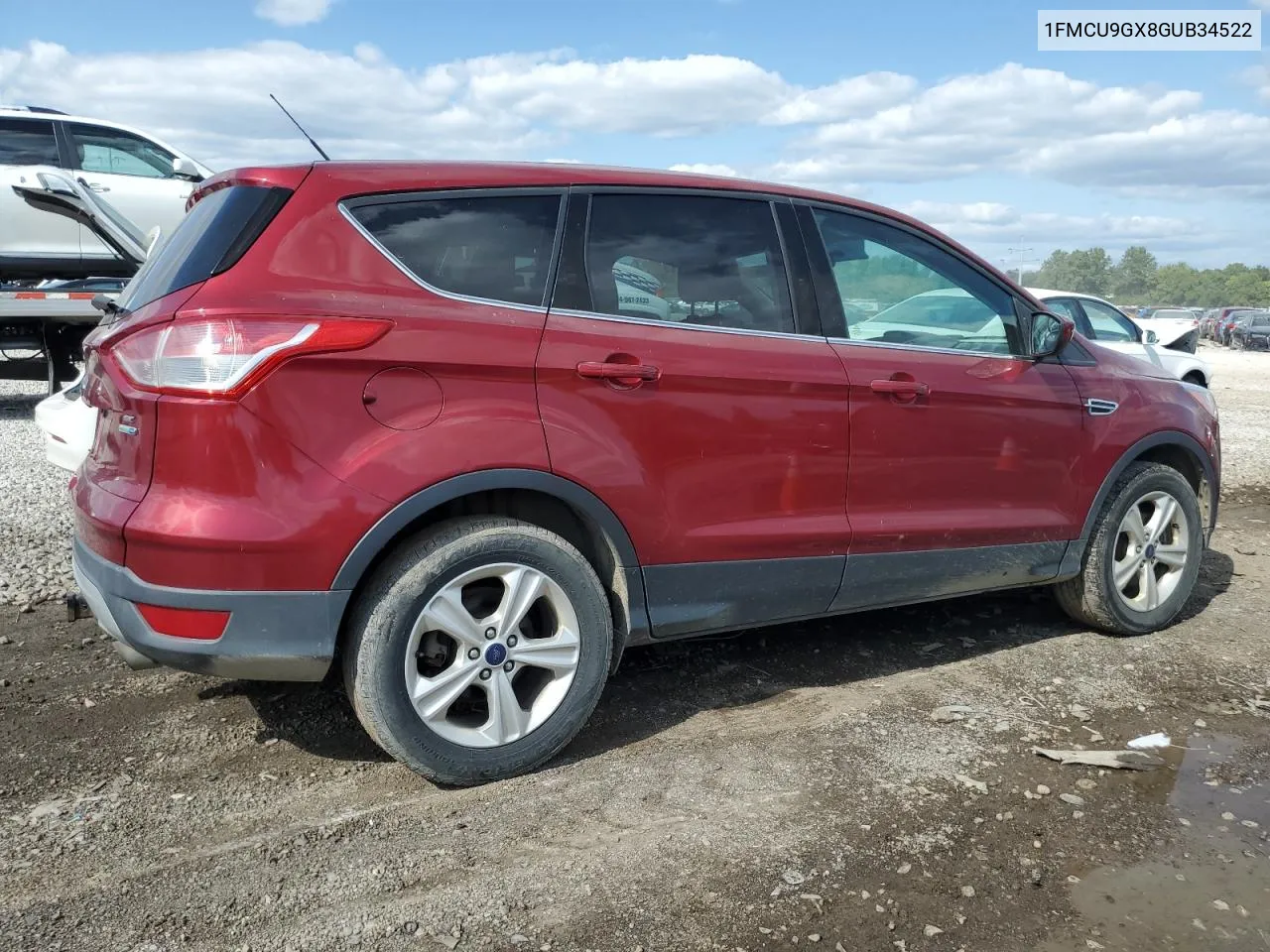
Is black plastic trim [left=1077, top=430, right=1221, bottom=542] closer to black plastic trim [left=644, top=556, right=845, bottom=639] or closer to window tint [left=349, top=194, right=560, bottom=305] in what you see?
black plastic trim [left=644, top=556, right=845, bottom=639]

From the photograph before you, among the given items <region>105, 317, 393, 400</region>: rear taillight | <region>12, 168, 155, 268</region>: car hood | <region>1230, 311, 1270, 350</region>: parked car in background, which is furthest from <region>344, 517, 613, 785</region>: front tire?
<region>1230, 311, 1270, 350</region>: parked car in background

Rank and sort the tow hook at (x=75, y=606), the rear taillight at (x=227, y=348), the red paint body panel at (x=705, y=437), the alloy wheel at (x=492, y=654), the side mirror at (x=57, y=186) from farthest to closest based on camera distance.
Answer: the side mirror at (x=57, y=186)
the tow hook at (x=75, y=606)
the red paint body panel at (x=705, y=437)
the alloy wheel at (x=492, y=654)
the rear taillight at (x=227, y=348)

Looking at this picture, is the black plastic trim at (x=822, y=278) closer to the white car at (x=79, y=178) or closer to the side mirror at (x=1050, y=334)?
the side mirror at (x=1050, y=334)

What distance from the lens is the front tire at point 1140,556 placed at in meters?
4.75

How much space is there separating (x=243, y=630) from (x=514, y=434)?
0.91m

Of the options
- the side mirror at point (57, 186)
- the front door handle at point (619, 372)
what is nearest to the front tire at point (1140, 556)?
the front door handle at point (619, 372)

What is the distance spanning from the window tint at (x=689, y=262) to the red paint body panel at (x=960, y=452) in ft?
1.21

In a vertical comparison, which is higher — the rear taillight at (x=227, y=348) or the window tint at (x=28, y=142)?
the window tint at (x=28, y=142)

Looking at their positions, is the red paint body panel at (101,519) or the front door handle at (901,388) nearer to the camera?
the red paint body panel at (101,519)

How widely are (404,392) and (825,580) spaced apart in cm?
169

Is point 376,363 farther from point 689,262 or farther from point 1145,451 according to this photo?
point 1145,451

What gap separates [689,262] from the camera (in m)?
3.65

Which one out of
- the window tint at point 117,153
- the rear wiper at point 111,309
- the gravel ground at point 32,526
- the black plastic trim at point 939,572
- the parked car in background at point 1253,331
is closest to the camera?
the rear wiper at point 111,309

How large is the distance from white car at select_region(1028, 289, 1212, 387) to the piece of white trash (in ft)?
26.9
